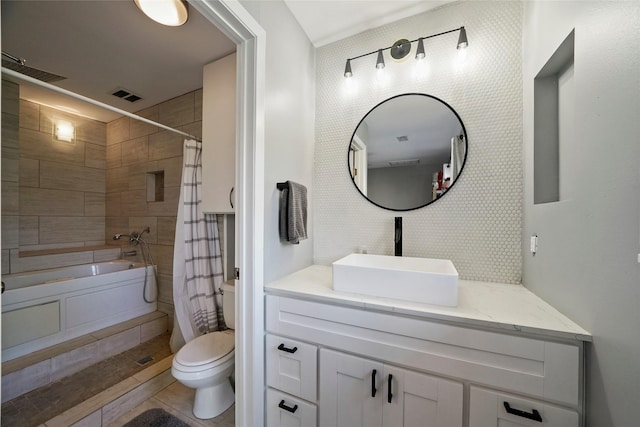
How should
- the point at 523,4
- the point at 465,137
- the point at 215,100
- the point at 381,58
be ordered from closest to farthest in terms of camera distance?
the point at 523,4 → the point at 465,137 → the point at 381,58 → the point at 215,100

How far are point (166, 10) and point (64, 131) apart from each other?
2546 mm

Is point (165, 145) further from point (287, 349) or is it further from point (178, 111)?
point (287, 349)

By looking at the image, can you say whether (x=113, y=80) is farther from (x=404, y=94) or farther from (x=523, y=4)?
(x=523, y=4)

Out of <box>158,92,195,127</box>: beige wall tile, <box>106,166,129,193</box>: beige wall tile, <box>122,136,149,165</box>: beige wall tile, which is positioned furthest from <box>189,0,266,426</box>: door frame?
<box>106,166,129,193</box>: beige wall tile

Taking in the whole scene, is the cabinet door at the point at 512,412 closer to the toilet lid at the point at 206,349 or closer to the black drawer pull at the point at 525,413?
the black drawer pull at the point at 525,413

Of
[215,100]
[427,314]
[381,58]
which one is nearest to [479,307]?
[427,314]

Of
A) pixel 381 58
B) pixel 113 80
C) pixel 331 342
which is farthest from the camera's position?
pixel 113 80

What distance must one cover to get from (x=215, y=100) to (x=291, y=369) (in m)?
1.90

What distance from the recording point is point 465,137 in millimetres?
1422

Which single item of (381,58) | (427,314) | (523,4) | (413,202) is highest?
(523,4)

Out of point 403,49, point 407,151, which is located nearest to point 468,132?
point 407,151

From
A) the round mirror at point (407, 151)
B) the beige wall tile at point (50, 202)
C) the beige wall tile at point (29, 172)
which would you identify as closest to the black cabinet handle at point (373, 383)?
the round mirror at point (407, 151)

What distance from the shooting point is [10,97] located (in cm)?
224

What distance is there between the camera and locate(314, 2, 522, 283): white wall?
1.33 metres
